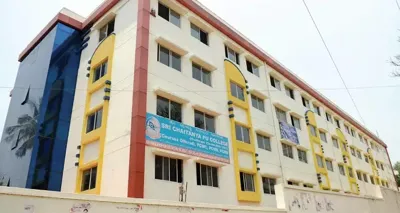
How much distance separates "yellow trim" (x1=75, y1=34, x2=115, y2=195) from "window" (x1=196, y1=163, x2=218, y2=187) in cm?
443

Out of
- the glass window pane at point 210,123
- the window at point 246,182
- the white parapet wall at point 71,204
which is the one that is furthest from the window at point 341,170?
the white parapet wall at point 71,204

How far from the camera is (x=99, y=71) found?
15.8 metres

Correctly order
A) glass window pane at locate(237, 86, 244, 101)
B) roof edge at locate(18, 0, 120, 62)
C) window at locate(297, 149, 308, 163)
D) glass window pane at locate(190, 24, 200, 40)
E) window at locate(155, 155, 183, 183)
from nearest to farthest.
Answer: window at locate(155, 155, 183, 183), roof edge at locate(18, 0, 120, 62), glass window pane at locate(190, 24, 200, 40), glass window pane at locate(237, 86, 244, 101), window at locate(297, 149, 308, 163)

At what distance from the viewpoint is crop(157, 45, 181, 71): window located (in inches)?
571

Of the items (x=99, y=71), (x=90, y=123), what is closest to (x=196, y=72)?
(x=99, y=71)

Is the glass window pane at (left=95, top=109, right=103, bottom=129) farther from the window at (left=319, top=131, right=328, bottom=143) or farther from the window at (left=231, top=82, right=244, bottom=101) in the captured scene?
the window at (left=319, top=131, right=328, bottom=143)

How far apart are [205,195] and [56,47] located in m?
12.4

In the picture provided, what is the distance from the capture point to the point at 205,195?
43.2ft

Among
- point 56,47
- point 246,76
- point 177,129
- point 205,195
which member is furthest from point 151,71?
point 246,76

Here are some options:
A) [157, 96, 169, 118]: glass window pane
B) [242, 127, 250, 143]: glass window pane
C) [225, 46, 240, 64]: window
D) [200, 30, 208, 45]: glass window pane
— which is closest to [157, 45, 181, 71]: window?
[157, 96, 169, 118]: glass window pane

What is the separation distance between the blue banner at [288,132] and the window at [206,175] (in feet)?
29.5

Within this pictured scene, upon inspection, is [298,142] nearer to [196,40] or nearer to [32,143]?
[196,40]

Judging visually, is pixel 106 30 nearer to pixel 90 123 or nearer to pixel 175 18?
pixel 175 18

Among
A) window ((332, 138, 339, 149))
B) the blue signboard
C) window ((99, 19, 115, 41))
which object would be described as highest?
window ((99, 19, 115, 41))
